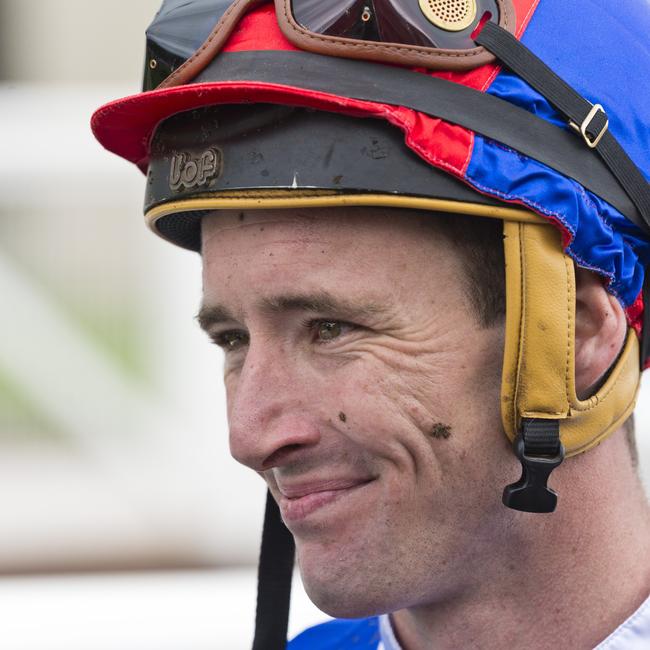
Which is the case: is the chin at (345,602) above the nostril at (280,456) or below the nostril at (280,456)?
below

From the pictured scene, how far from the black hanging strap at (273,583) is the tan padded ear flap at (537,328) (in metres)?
0.92

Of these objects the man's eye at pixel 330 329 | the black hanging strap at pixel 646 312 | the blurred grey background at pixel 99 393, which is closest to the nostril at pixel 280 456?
the man's eye at pixel 330 329

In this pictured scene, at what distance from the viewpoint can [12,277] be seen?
4.95 m

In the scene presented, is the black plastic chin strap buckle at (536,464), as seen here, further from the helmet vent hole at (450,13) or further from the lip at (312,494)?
the helmet vent hole at (450,13)

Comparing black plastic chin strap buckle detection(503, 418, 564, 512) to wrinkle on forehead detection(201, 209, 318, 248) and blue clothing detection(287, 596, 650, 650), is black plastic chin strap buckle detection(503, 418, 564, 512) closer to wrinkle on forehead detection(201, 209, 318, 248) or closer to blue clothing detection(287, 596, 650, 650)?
wrinkle on forehead detection(201, 209, 318, 248)

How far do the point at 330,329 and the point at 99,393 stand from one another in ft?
9.39

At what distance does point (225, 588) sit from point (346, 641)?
1.96 meters

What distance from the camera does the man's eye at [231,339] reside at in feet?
8.09

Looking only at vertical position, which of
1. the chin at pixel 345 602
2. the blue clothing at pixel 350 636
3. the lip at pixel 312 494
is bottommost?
the blue clothing at pixel 350 636

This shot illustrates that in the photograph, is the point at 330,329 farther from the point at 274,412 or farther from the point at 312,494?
the point at 312,494

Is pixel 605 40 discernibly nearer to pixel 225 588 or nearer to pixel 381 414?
pixel 381 414

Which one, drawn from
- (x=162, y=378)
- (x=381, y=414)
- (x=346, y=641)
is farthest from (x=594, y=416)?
(x=162, y=378)

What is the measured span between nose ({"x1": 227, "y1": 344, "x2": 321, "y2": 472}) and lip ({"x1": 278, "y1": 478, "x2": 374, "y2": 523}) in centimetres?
8

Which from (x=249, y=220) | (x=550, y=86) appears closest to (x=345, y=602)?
(x=249, y=220)
